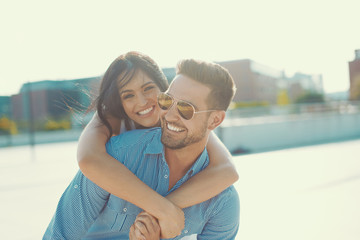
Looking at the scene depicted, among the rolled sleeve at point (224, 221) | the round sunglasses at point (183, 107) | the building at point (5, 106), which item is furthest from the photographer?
the building at point (5, 106)

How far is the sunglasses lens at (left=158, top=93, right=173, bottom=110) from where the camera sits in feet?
6.57

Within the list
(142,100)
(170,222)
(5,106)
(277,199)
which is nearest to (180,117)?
(170,222)

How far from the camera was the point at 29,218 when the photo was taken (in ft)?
18.8

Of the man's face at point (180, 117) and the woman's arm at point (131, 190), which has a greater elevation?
the man's face at point (180, 117)

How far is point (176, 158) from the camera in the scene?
2.12m

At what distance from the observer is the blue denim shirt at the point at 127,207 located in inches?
79.4

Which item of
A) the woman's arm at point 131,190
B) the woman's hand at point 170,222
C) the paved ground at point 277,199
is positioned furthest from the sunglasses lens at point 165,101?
the paved ground at point 277,199

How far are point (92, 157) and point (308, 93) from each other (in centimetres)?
5040

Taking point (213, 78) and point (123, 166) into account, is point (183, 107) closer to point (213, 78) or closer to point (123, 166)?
point (213, 78)

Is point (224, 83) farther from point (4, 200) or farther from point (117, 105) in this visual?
point (4, 200)

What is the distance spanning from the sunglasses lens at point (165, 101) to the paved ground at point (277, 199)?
3.04m

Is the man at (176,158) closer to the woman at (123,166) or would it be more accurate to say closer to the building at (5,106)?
the woman at (123,166)

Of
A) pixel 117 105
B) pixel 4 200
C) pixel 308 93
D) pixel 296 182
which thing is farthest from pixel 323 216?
pixel 308 93

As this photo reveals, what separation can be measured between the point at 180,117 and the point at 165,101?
12cm
